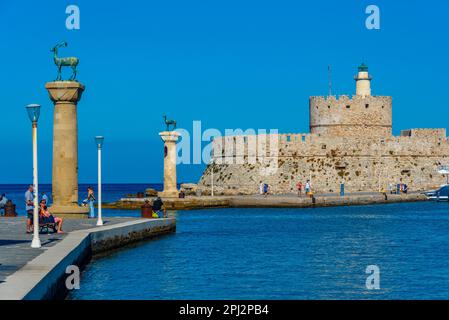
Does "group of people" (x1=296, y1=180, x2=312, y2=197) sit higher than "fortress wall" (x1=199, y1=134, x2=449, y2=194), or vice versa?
"fortress wall" (x1=199, y1=134, x2=449, y2=194)

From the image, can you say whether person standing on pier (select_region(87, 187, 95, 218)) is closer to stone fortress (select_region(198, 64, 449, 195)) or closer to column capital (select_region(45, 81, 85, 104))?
column capital (select_region(45, 81, 85, 104))

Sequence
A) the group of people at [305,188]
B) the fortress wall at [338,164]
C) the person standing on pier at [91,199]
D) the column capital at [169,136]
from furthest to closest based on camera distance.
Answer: the fortress wall at [338,164] < the group of people at [305,188] < the column capital at [169,136] < the person standing on pier at [91,199]

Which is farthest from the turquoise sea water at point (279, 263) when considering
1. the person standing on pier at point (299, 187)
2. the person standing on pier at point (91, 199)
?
the person standing on pier at point (299, 187)

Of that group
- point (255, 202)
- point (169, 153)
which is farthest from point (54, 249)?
point (255, 202)

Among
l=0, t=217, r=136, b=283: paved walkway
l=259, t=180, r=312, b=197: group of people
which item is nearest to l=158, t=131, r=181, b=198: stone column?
l=259, t=180, r=312, b=197: group of people

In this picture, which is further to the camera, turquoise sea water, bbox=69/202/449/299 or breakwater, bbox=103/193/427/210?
breakwater, bbox=103/193/427/210

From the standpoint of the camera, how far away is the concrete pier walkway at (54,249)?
11.2 m

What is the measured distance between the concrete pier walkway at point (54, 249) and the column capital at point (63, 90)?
300 centimetres

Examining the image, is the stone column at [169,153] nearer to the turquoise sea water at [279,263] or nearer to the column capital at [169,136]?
the column capital at [169,136]

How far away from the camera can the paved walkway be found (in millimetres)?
13141

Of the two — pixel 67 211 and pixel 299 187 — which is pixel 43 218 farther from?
pixel 299 187

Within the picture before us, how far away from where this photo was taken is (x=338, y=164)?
52.1 metres

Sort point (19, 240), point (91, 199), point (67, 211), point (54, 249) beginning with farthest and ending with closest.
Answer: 1. point (91, 199)
2. point (67, 211)
3. point (19, 240)
4. point (54, 249)

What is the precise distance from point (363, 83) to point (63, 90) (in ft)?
110
